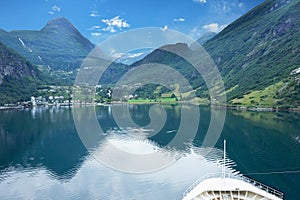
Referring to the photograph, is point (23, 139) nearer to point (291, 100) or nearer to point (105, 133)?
point (105, 133)

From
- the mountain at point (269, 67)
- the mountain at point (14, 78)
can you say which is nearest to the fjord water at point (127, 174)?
the mountain at point (269, 67)

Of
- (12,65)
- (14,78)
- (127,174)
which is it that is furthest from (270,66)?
(12,65)

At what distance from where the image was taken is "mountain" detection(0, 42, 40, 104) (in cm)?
15575

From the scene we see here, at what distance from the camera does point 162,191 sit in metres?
27.5

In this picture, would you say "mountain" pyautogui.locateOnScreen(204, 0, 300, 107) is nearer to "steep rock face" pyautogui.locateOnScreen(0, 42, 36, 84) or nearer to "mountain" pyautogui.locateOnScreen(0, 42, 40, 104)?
"mountain" pyautogui.locateOnScreen(0, 42, 40, 104)

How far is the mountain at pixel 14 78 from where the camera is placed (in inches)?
6132

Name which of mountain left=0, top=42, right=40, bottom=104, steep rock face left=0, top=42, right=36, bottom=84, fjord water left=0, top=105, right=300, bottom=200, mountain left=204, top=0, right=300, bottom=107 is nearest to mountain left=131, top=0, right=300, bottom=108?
mountain left=204, top=0, right=300, bottom=107

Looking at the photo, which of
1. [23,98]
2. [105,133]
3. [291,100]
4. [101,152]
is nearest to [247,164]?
[101,152]

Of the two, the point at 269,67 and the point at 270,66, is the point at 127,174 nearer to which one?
the point at 269,67

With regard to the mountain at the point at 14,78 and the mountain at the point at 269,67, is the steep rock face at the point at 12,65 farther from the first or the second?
the mountain at the point at 269,67

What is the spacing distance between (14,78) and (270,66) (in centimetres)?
14565

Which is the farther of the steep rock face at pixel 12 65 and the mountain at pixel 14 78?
the steep rock face at pixel 12 65

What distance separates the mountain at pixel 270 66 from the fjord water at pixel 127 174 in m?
52.2

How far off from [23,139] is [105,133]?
15.9 meters
